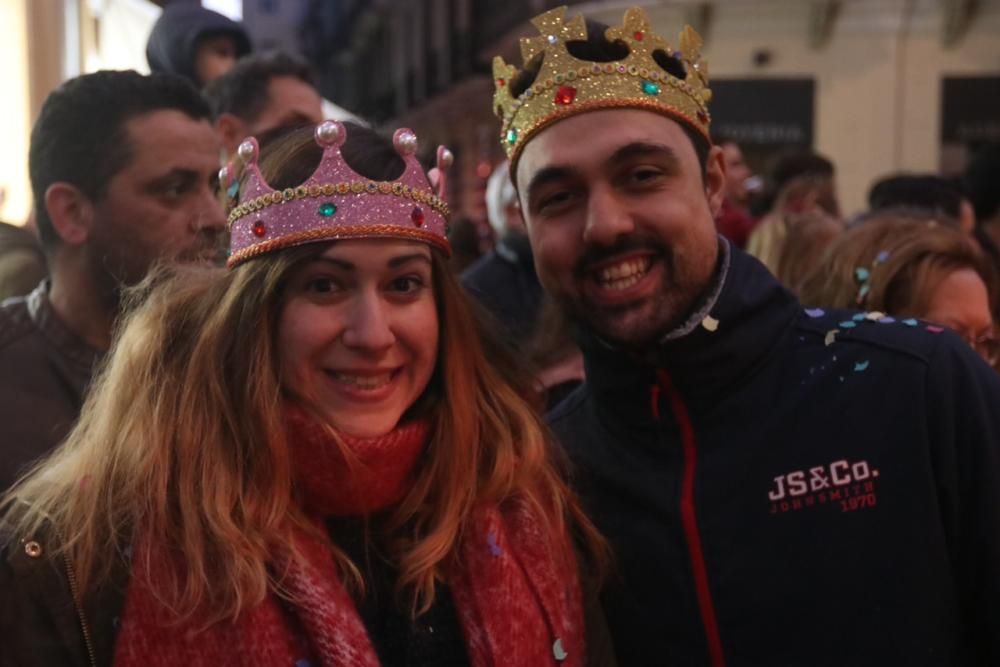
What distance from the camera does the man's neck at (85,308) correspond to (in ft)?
9.77

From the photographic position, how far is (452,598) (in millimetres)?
2283

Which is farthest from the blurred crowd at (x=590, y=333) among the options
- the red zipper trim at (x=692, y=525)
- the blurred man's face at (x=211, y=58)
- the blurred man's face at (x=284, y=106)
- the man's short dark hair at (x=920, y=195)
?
the blurred man's face at (x=211, y=58)

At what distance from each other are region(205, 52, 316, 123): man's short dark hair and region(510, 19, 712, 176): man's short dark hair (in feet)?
6.18

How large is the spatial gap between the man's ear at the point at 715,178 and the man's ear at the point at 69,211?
157 cm

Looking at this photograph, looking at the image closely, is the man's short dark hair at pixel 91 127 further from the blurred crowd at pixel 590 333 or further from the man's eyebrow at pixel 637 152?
the man's eyebrow at pixel 637 152

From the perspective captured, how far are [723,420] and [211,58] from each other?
3.23 meters

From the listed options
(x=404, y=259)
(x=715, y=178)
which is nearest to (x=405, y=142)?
(x=404, y=259)

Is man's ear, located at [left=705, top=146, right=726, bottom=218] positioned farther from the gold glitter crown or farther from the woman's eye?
the woman's eye

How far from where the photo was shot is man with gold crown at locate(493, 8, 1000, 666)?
85.4 inches

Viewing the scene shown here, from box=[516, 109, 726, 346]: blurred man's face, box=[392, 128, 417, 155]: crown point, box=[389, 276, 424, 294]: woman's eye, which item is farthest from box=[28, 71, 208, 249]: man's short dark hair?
box=[516, 109, 726, 346]: blurred man's face

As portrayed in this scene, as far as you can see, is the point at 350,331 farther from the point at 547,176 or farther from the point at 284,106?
the point at 284,106

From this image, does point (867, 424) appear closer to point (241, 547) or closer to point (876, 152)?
point (241, 547)

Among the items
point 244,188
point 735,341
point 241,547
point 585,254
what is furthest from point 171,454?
point 735,341

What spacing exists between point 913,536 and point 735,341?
474 mm
